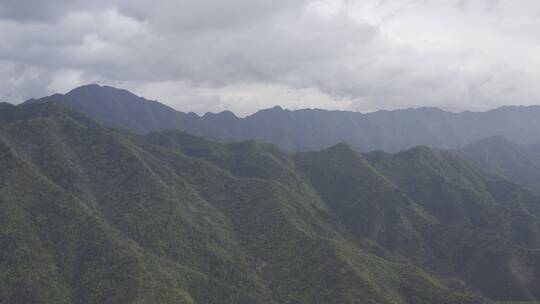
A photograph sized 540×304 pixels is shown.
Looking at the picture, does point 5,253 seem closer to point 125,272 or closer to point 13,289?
point 13,289

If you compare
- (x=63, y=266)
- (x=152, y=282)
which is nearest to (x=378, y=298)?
(x=152, y=282)

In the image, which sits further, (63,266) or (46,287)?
(63,266)

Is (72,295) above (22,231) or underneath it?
underneath

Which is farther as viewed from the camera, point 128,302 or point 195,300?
point 195,300

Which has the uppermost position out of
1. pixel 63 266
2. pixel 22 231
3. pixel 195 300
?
pixel 22 231

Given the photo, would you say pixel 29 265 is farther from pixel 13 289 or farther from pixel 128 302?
pixel 128 302

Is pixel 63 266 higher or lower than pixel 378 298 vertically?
higher

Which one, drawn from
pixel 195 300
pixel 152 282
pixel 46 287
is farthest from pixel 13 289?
pixel 195 300
